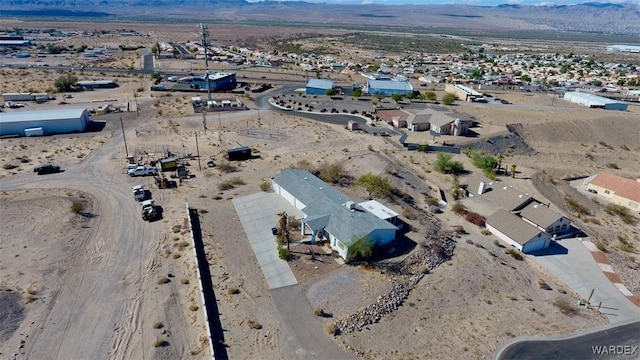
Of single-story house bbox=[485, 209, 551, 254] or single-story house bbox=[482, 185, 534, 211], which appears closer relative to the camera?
single-story house bbox=[485, 209, 551, 254]

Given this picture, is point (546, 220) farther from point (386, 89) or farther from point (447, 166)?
point (386, 89)

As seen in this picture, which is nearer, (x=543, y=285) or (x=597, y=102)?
(x=543, y=285)

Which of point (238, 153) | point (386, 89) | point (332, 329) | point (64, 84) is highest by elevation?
point (64, 84)

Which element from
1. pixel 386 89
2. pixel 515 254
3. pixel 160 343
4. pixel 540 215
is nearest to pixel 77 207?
pixel 160 343

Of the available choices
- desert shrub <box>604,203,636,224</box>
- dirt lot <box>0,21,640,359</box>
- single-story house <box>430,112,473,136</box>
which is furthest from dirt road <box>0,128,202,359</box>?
desert shrub <box>604,203,636,224</box>

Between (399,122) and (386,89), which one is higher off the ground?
(386,89)

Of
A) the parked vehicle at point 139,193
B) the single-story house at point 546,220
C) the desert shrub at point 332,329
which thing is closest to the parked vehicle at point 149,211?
the parked vehicle at point 139,193

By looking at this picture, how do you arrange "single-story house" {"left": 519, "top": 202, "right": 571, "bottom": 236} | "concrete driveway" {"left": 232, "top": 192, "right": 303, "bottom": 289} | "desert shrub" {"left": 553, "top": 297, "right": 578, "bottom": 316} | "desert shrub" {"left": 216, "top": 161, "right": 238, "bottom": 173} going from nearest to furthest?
"desert shrub" {"left": 553, "top": 297, "right": 578, "bottom": 316}, "concrete driveway" {"left": 232, "top": 192, "right": 303, "bottom": 289}, "single-story house" {"left": 519, "top": 202, "right": 571, "bottom": 236}, "desert shrub" {"left": 216, "top": 161, "right": 238, "bottom": 173}

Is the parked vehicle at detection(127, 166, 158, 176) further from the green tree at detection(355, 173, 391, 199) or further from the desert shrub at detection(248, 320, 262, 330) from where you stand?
the desert shrub at detection(248, 320, 262, 330)
